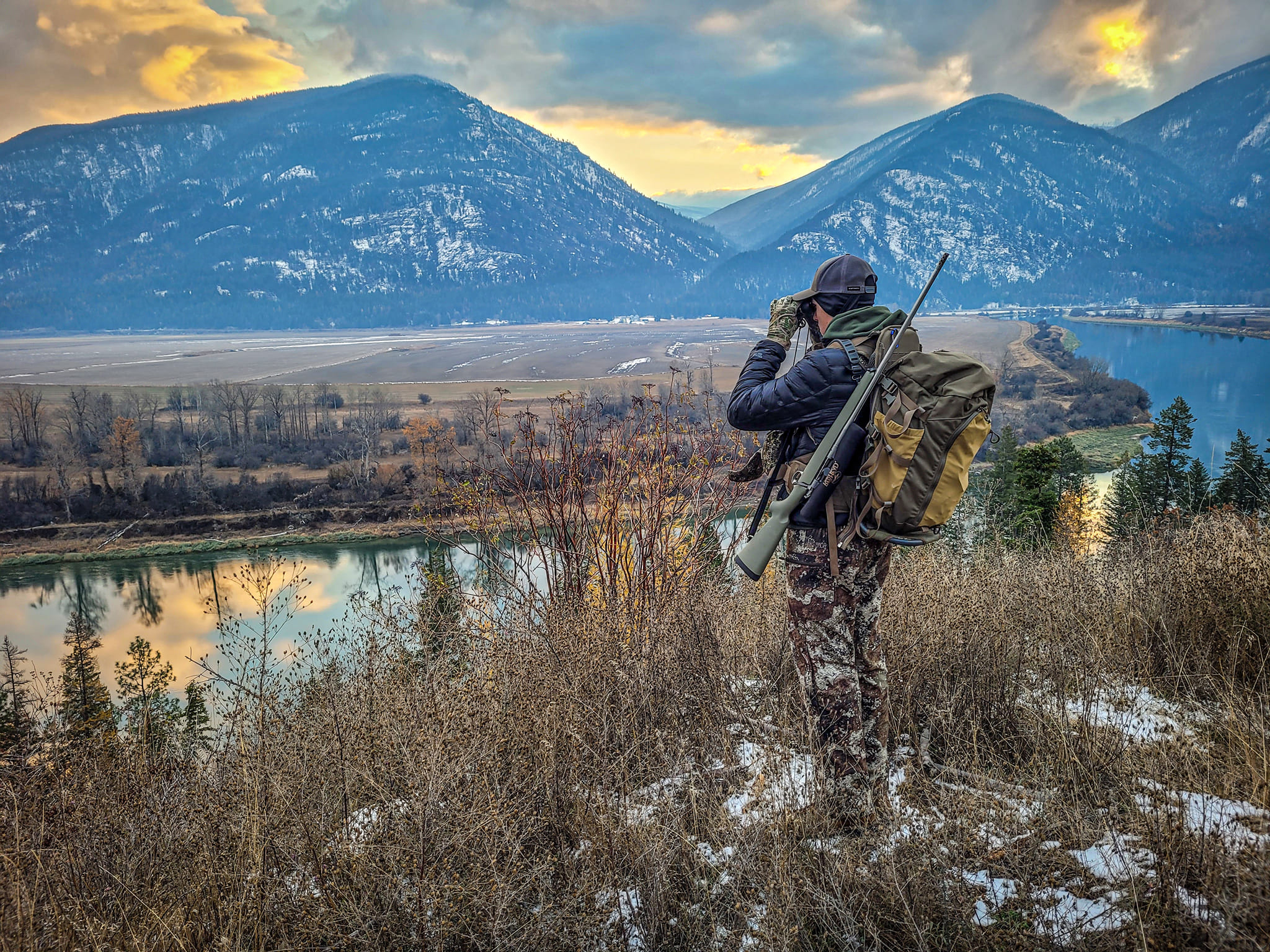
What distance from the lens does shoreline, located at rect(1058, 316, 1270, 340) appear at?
94.6 metres

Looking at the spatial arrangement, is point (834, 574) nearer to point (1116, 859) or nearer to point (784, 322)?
point (784, 322)

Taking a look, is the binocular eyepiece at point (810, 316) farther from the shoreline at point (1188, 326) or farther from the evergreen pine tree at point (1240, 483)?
the shoreline at point (1188, 326)

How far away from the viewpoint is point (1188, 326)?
11488 cm

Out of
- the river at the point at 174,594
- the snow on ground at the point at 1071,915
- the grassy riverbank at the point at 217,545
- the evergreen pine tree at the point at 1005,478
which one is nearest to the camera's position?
the snow on ground at the point at 1071,915

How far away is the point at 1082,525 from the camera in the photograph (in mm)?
22859

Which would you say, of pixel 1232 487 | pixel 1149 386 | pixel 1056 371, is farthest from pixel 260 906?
pixel 1149 386

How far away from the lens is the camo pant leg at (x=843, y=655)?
278 cm

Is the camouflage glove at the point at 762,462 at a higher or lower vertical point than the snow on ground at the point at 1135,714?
higher

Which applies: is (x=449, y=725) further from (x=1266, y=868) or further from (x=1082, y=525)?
(x=1082, y=525)

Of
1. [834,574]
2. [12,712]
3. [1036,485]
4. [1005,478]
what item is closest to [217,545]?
[12,712]

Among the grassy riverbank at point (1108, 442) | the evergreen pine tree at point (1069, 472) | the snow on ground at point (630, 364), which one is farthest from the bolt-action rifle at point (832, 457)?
the snow on ground at point (630, 364)

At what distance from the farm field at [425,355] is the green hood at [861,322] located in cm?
4630

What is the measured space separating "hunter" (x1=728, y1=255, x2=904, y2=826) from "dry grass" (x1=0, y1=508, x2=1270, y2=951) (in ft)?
0.67

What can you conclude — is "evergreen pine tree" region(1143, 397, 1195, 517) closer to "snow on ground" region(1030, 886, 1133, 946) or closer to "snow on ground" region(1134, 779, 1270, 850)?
"snow on ground" region(1134, 779, 1270, 850)
